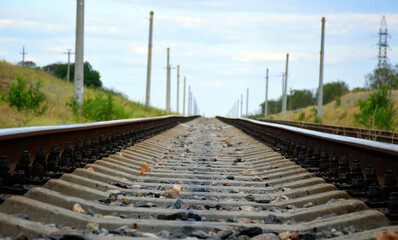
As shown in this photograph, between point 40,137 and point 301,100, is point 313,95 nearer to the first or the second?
point 301,100

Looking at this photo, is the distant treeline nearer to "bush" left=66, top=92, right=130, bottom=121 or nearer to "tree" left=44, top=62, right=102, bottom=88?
"tree" left=44, top=62, right=102, bottom=88

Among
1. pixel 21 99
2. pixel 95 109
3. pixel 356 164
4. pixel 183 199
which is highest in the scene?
pixel 21 99

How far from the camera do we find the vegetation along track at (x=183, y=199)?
8.96 feet

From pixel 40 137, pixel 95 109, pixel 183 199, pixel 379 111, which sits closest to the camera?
pixel 183 199

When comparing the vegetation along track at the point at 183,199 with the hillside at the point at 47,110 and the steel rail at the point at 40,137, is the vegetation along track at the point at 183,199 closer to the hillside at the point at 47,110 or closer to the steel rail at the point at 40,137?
the steel rail at the point at 40,137

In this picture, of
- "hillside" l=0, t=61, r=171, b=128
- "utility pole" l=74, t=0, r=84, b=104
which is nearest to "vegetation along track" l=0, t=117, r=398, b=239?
"hillside" l=0, t=61, r=171, b=128

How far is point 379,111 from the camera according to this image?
13102 mm

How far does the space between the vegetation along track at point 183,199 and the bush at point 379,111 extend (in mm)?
8431

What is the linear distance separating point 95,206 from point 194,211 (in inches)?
31.1

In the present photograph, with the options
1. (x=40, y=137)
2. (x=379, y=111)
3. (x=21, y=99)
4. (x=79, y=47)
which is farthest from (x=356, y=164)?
(x=21, y=99)

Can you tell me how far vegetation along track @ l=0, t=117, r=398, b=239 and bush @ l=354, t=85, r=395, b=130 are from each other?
843cm

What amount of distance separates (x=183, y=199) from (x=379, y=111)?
36.7ft

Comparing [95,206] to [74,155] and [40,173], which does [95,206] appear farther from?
[74,155]

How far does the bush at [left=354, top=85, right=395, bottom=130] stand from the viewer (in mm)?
12953
